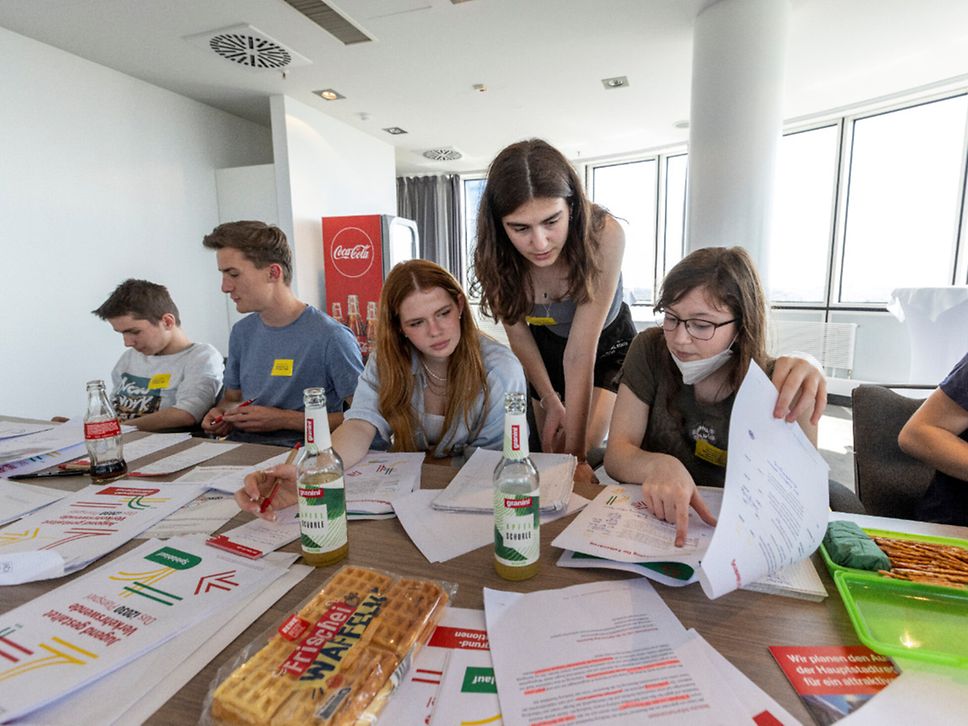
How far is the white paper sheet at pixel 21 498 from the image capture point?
3.25 feet

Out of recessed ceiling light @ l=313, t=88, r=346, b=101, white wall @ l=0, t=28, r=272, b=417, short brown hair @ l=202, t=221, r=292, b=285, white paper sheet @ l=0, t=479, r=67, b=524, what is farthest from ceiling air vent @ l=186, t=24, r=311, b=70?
white paper sheet @ l=0, t=479, r=67, b=524

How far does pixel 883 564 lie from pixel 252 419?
1.75 m

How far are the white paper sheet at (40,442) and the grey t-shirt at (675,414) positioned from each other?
1.50 meters

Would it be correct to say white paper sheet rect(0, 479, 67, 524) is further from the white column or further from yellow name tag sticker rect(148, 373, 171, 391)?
the white column

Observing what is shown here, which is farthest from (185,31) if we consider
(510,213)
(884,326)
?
(884,326)

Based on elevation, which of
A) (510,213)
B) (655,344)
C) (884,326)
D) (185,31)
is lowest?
(884,326)

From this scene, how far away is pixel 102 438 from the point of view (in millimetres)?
1167

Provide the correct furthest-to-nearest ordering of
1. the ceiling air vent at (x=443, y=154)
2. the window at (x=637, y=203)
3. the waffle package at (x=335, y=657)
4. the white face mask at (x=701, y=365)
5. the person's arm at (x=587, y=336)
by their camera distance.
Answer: the window at (x=637, y=203)
the ceiling air vent at (x=443, y=154)
the person's arm at (x=587, y=336)
the white face mask at (x=701, y=365)
the waffle package at (x=335, y=657)

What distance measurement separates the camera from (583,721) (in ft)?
1.61

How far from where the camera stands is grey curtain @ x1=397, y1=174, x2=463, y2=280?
736 centimetres

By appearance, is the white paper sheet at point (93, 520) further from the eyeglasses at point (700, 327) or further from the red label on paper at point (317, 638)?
the eyeglasses at point (700, 327)

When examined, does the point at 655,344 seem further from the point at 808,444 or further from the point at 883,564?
the point at 883,564

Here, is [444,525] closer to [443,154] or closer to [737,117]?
[737,117]

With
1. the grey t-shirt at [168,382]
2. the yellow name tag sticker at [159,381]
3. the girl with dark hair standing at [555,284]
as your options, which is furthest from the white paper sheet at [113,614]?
the yellow name tag sticker at [159,381]
